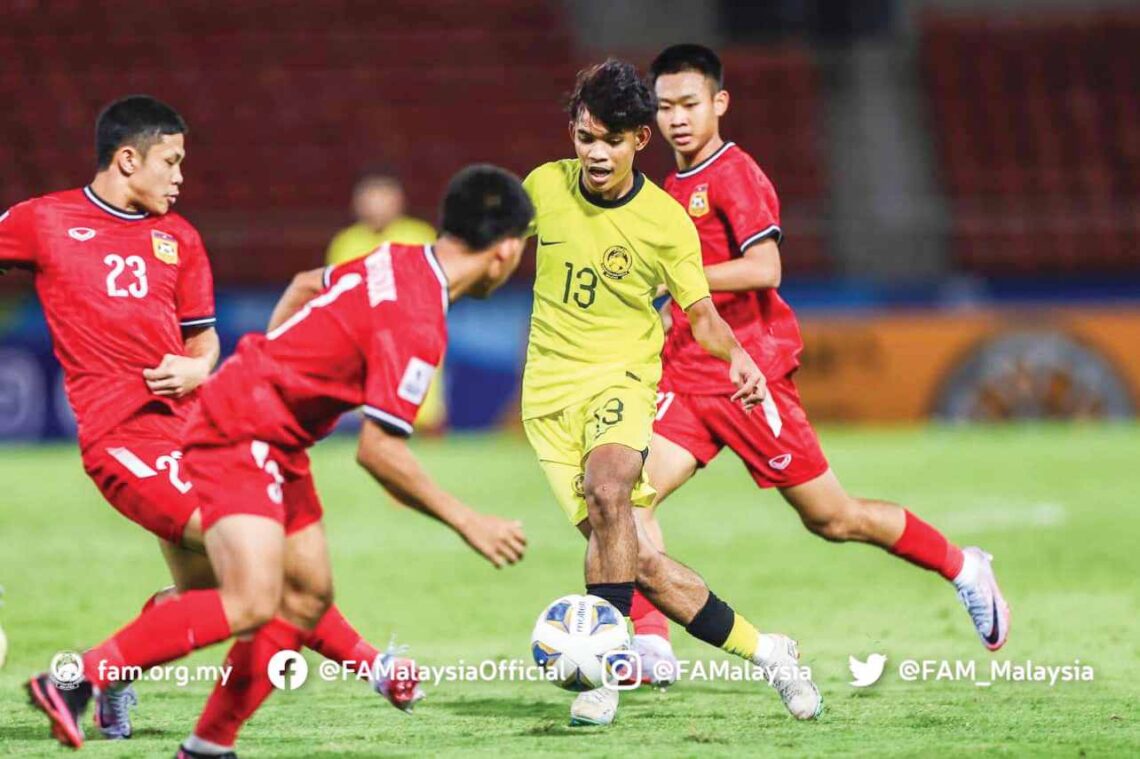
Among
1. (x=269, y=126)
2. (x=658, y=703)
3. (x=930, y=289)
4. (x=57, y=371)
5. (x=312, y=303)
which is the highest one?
(x=269, y=126)

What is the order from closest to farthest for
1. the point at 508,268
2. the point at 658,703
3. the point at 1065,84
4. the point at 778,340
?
1. the point at 508,268
2. the point at 658,703
3. the point at 778,340
4. the point at 1065,84

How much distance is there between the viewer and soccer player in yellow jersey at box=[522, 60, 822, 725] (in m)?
6.32

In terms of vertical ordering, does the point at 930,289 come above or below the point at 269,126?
below

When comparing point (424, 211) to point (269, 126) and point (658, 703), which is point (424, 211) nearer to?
point (269, 126)

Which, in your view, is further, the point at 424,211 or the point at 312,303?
the point at 424,211

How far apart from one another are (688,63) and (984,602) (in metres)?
2.55

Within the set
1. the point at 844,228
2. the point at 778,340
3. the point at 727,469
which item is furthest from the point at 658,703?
the point at 844,228

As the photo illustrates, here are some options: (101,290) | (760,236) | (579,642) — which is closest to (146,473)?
(101,290)

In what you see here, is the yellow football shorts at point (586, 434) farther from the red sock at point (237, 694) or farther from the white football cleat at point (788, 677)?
the red sock at point (237, 694)

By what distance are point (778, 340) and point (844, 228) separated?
12.7 m

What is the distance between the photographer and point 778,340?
23.6ft

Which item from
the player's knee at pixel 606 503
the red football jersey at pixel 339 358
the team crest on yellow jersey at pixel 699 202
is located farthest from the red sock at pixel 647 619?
the red football jersey at pixel 339 358

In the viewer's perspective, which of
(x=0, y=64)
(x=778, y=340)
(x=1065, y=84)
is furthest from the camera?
(x=1065, y=84)

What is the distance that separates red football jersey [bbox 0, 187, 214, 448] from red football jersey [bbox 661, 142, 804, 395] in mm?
2029
